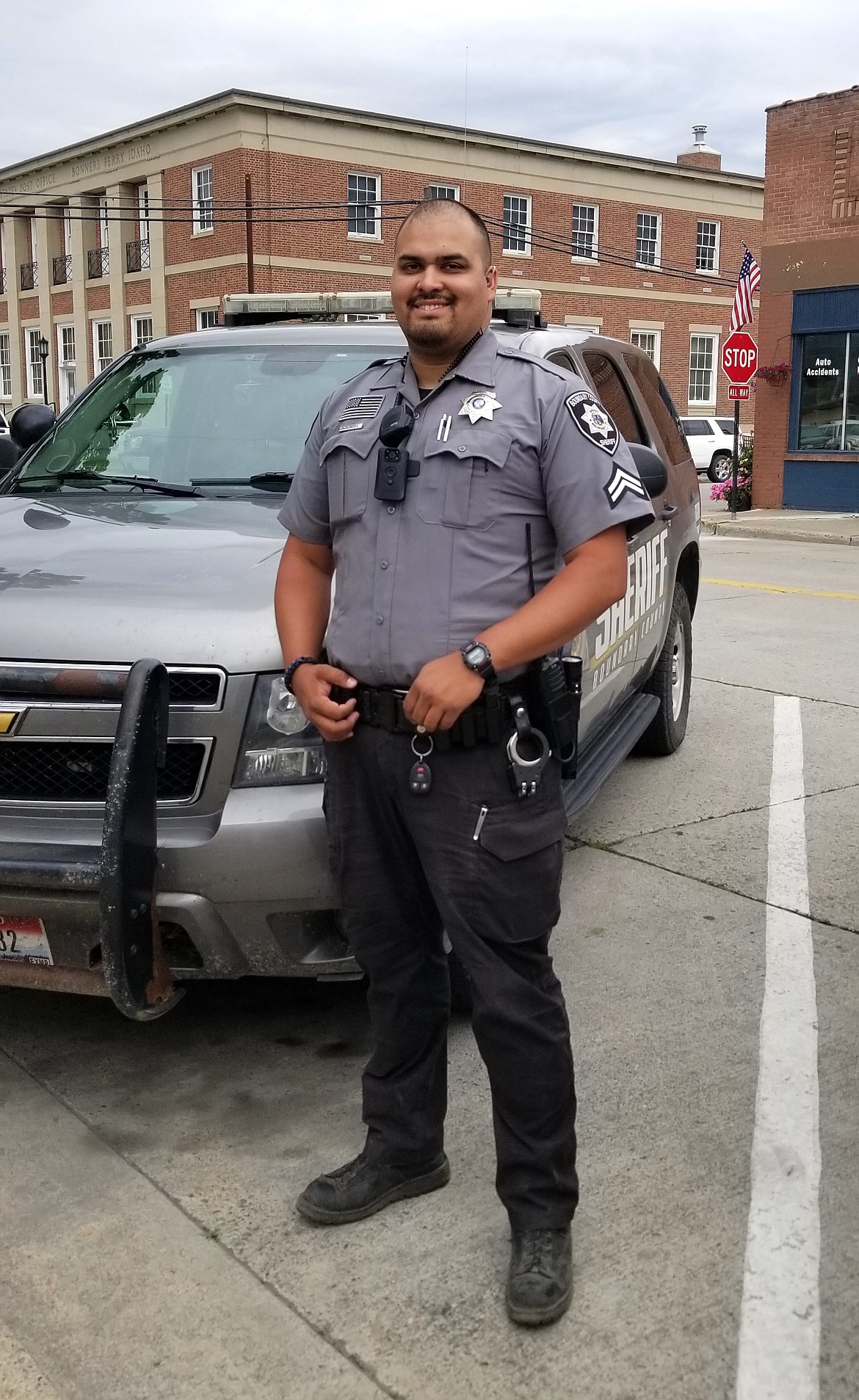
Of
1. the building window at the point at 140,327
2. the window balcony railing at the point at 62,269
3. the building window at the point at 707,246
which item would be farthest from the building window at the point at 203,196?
the building window at the point at 707,246

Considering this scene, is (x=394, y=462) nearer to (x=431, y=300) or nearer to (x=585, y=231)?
(x=431, y=300)

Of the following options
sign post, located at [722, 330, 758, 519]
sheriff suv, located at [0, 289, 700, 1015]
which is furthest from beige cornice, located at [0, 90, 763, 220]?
sheriff suv, located at [0, 289, 700, 1015]

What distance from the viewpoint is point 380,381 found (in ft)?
9.45

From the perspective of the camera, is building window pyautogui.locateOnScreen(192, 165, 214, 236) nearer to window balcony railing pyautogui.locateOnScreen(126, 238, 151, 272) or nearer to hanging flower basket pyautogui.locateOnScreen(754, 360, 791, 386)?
window balcony railing pyautogui.locateOnScreen(126, 238, 151, 272)

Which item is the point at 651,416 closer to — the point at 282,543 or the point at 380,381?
the point at 282,543

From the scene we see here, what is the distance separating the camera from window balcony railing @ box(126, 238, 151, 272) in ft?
130

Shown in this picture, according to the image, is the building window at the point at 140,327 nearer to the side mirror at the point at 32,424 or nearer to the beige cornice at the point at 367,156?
the beige cornice at the point at 367,156

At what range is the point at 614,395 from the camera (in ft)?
17.9

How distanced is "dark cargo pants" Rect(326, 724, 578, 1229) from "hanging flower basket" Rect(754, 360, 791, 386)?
70.2ft

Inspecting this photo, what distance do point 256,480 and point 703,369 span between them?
4097cm

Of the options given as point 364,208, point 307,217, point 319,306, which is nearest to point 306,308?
point 319,306

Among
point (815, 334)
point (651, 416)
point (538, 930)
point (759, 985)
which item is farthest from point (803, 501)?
point (538, 930)

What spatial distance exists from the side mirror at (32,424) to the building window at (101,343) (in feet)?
125

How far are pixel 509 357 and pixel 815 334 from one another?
2119 cm
